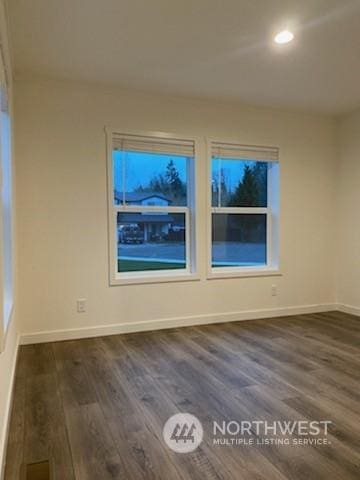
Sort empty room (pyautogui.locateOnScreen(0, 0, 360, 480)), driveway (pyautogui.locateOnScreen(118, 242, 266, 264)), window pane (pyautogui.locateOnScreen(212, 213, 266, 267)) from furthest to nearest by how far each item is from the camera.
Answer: window pane (pyautogui.locateOnScreen(212, 213, 266, 267)) → driveway (pyautogui.locateOnScreen(118, 242, 266, 264)) → empty room (pyautogui.locateOnScreen(0, 0, 360, 480))

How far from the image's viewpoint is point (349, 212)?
4.70 m

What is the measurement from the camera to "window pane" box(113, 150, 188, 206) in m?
3.87

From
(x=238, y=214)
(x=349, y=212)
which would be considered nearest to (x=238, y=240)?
(x=238, y=214)

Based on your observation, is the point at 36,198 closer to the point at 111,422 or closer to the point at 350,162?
the point at 111,422

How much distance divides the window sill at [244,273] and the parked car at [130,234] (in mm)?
923

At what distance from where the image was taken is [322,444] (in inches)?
73.1

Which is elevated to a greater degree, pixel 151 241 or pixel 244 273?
pixel 151 241

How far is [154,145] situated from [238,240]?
155 centimetres

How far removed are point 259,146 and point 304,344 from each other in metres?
2.34

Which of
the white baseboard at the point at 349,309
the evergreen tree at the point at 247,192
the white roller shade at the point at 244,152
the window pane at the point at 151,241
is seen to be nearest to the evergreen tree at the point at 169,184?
the window pane at the point at 151,241

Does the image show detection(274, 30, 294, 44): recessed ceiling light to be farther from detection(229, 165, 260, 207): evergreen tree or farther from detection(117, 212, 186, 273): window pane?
detection(117, 212, 186, 273): window pane

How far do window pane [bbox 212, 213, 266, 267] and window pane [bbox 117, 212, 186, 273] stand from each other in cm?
44

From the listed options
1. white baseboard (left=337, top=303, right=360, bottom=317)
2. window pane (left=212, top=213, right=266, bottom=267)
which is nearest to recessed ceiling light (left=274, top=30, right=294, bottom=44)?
window pane (left=212, top=213, right=266, bottom=267)

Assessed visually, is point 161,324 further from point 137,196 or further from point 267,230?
point 267,230
